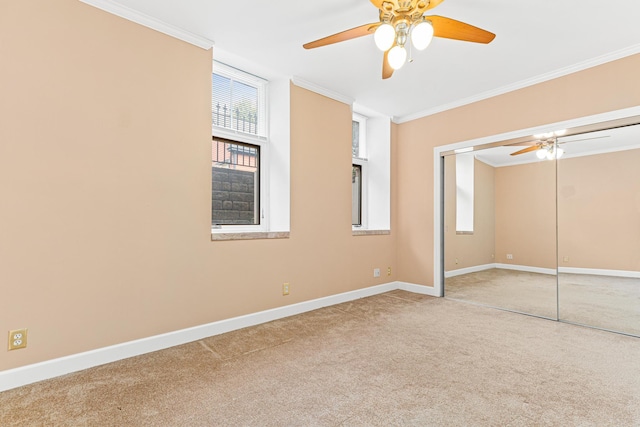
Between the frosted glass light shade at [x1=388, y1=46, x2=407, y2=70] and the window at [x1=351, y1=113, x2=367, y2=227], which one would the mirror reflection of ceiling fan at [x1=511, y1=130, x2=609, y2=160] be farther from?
the frosted glass light shade at [x1=388, y1=46, x2=407, y2=70]

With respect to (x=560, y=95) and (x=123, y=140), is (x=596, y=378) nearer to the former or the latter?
(x=560, y=95)

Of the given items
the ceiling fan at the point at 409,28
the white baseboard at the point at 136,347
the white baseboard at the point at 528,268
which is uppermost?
the ceiling fan at the point at 409,28

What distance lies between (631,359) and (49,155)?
4.37 metres

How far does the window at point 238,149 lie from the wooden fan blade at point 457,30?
6.92 feet


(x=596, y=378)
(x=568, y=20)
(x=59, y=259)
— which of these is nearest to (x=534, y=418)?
(x=596, y=378)

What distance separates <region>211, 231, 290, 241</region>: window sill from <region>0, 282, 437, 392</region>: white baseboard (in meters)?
0.75

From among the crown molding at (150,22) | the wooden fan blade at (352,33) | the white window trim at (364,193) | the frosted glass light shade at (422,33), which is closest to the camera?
the frosted glass light shade at (422,33)

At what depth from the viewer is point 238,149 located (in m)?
3.39

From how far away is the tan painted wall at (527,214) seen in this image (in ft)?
11.8

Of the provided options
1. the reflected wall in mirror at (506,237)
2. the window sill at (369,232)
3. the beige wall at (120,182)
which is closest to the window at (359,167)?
the window sill at (369,232)

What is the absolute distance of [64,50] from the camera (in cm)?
214

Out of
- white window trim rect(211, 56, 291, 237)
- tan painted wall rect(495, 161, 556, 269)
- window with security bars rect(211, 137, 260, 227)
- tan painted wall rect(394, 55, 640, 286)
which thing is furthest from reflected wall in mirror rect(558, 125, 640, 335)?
window with security bars rect(211, 137, 260, 227)

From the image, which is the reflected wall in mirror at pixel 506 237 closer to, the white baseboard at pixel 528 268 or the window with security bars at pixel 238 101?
the white baseboard at pixel 528 268

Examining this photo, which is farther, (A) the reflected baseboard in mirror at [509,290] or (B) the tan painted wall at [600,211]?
(A) the reflected baseboard in mirror at [509,290]
